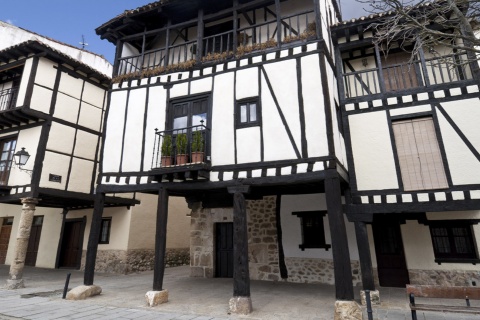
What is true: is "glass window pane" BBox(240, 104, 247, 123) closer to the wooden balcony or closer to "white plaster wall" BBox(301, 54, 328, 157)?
the wooden balcony

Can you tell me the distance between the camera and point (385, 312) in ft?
19.0

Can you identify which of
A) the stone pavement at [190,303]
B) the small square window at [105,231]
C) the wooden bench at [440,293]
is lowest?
the stone pavement at [190,303]

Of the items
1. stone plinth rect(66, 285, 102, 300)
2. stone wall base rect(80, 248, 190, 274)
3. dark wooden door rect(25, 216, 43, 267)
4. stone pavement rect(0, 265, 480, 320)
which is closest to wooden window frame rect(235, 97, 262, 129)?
stone pavement rect(0, 265, 480, 320)

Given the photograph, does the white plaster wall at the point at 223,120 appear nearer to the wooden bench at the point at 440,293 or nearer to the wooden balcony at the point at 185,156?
the wooden balcony at the point at 185,156

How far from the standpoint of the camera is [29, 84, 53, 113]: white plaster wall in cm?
1021

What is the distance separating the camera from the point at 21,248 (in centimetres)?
921

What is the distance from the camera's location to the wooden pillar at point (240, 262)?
19.6 ft

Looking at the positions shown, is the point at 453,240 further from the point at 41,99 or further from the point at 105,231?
the point at 41,99

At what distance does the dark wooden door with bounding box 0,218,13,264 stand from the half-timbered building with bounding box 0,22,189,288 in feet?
2.43

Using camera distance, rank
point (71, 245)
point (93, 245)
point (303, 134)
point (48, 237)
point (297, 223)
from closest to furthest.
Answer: point (303, 134)
point (93, 245)
point (297, 223)
point (71, 245)
point (48, 237)

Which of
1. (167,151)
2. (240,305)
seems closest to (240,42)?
(167,151)

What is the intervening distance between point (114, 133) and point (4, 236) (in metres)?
11.6

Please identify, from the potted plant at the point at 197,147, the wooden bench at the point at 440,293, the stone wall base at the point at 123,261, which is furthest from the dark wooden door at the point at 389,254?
the stone wall base at the point at 123,261

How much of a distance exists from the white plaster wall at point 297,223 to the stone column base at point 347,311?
11.1 feet
